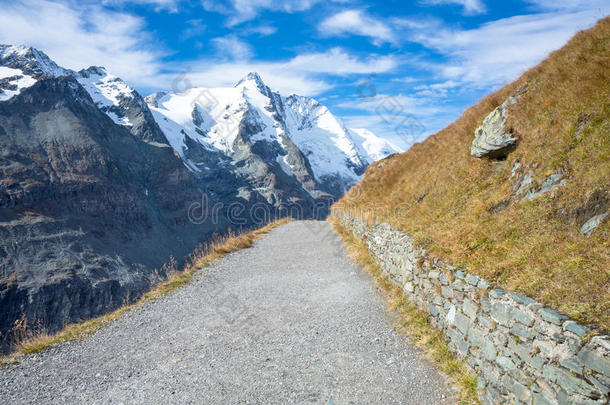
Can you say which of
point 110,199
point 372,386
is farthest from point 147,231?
point 372,386

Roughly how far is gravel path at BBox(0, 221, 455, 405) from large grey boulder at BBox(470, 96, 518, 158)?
654 centimetres

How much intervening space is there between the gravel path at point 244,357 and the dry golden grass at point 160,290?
400mm

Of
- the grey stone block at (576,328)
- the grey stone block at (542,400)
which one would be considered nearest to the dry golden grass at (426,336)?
the grey stone block at (542,400)

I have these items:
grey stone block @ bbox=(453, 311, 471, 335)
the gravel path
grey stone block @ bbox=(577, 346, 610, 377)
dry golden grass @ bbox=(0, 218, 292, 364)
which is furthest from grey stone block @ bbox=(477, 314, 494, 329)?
dry golden grass @ bbox=(0, 218, 292, 364)

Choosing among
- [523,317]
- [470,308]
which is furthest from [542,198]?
[523,317]

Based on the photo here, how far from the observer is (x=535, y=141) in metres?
10.2

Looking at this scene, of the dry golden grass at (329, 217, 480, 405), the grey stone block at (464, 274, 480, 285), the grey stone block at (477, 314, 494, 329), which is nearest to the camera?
the grey stone block at (477, 314, 494, 329)

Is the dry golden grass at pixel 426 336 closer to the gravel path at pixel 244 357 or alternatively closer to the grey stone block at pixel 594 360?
the gravel path at pixel 244 357

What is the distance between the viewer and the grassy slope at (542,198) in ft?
19.2

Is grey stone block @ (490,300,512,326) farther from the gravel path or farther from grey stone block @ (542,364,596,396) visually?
the gravel path

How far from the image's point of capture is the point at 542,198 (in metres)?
7.97

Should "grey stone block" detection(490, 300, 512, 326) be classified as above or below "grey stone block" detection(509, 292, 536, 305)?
below

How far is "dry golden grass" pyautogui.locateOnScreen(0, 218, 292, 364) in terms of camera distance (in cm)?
938

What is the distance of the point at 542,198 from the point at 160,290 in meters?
13.5
